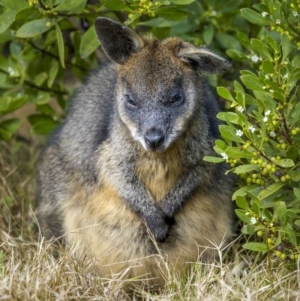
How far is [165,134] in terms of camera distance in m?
4.27

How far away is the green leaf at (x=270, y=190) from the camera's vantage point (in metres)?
4.21

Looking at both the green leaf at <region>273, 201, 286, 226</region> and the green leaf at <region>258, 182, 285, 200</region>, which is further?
the green leaf at <region>258, 182, 285, 200</region>

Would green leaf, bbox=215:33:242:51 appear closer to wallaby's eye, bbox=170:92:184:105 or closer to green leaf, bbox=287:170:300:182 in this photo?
wallaby's eye, bbox=170:92:184:105

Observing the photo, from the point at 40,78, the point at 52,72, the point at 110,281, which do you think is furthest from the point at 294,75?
the point at 40,78

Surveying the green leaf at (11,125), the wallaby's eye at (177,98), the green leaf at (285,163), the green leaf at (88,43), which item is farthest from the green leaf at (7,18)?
the green leaf at (285,163)

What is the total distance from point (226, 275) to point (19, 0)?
2.05 metres

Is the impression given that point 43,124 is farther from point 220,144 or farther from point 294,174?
point 294,174

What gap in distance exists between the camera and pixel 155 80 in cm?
435

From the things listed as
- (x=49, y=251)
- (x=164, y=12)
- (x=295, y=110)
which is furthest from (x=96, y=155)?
(x=295, y=110)

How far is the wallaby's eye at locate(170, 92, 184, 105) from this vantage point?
438 cm

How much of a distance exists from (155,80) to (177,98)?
167 millimetres

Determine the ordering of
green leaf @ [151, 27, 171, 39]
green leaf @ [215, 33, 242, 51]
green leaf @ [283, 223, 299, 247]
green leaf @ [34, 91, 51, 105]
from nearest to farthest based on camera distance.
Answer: green leaf @ [283, 223, 299, 247] → green leaf @ [151, 27, 171, 39] → green leaf @ [215, 33, 242, 51] → green leaf @ [34, 91, 51, 105]

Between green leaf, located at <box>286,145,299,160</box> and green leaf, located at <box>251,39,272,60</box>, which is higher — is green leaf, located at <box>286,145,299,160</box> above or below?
below

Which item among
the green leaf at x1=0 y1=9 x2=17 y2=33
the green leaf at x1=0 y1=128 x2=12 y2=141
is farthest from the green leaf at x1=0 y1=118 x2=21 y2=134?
the green leaf at x1=0 y1=9 x2=17 y2=33
